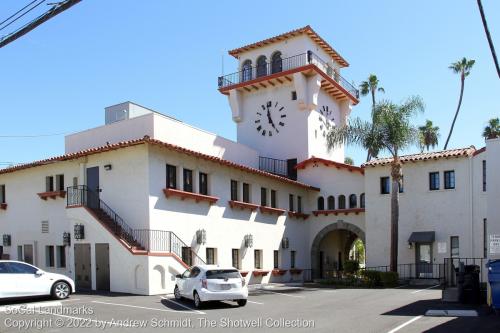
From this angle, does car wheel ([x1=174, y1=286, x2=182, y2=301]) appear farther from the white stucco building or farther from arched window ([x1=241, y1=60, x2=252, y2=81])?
arched window ([x1=241, y1=60, x2=252, y2=81])

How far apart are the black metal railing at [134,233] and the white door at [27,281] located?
14.7 feet

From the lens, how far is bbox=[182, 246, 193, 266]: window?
23.9m

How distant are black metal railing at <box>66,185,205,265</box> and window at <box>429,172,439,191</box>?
45.7ft

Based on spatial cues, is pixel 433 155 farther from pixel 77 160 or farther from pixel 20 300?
pixel 20 300

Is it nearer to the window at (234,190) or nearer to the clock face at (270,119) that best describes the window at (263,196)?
the window at (234,190)

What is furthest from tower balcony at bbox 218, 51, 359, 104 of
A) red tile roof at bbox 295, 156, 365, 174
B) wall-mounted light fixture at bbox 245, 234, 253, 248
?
wall-mounted light fixture at bbox 245, 234, 253, 248

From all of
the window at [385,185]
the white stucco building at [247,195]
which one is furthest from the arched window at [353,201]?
the window at [385,185]

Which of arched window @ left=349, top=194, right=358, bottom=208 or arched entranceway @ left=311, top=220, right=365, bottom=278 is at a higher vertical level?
arched window @ left=349, top=194, right=358, bottom=208

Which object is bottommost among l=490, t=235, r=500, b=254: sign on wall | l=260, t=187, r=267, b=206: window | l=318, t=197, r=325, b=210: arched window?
l=490, t=235, r=500, b=254: sign on wall

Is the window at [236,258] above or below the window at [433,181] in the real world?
below

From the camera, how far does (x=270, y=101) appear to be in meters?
37.7

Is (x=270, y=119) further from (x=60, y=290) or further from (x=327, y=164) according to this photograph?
(x=60, y=290)

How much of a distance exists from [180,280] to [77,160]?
31.1ft

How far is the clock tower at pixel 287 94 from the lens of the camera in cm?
3594
